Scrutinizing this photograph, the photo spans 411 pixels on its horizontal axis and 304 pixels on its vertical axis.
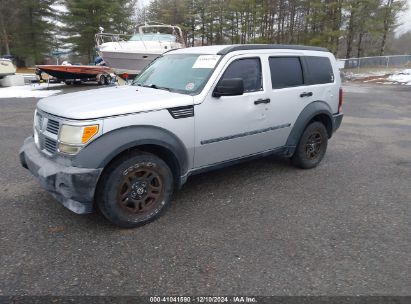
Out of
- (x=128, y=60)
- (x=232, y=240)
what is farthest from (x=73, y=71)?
(x=232, y=240)

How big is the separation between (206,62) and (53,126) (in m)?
1.90

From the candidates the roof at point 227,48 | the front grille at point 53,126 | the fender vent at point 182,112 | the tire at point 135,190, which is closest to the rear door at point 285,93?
the roof at point 227,48

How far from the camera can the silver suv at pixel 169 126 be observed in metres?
3.07

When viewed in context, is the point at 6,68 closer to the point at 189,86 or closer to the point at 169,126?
the point at 189,86

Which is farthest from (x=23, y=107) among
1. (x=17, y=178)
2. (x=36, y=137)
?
(x=36, y=137)

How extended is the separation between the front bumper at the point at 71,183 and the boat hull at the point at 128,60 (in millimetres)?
13248

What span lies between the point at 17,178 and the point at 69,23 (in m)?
34.9

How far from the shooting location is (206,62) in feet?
13.2

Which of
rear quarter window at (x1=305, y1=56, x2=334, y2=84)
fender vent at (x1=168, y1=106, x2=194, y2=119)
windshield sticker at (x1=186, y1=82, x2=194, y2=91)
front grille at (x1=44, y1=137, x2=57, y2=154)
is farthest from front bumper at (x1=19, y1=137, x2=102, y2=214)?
rear quarter window at (x1=305, y1=56, x2=334, y2=84)

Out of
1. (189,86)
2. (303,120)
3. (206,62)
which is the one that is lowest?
(303,120)

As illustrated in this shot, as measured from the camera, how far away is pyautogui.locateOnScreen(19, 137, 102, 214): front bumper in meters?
2.98

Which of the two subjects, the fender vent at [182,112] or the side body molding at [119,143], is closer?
the side body molding at [119,143]

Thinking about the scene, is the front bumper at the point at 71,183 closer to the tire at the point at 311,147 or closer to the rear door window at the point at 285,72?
the rear door window at the point at 285,72

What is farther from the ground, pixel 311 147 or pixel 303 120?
pixel 303 120
